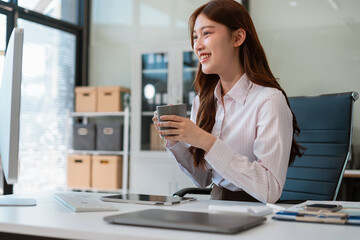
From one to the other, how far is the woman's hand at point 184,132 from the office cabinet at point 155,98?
2624mm

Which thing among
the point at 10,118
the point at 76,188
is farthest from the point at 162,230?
the point at 76,188

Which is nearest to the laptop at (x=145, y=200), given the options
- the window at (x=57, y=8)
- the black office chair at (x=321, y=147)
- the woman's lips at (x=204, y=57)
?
the black office chair at (x=321, y=147)

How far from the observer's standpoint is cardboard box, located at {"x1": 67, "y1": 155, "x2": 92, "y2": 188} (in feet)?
14.0

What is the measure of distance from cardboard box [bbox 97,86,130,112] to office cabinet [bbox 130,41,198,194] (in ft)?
0.57

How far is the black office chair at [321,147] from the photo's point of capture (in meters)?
1.81

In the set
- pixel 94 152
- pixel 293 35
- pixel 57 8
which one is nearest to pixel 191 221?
pixel 293 35

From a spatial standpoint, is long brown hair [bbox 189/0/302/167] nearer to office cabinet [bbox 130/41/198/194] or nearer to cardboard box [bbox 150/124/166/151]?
office cabinet [bbox 130/41/198/194]

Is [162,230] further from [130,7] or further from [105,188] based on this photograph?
[130,7]

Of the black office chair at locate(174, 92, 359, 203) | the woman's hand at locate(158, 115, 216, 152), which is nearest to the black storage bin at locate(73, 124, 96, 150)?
the black office chair at locate(174, 92, 359, 203)

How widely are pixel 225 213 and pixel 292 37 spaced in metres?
3.19

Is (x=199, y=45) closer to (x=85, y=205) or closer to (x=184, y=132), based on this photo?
(x=184, y=132)

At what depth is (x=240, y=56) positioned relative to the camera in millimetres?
1673

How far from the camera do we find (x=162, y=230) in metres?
0.81

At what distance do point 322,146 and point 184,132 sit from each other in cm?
88
